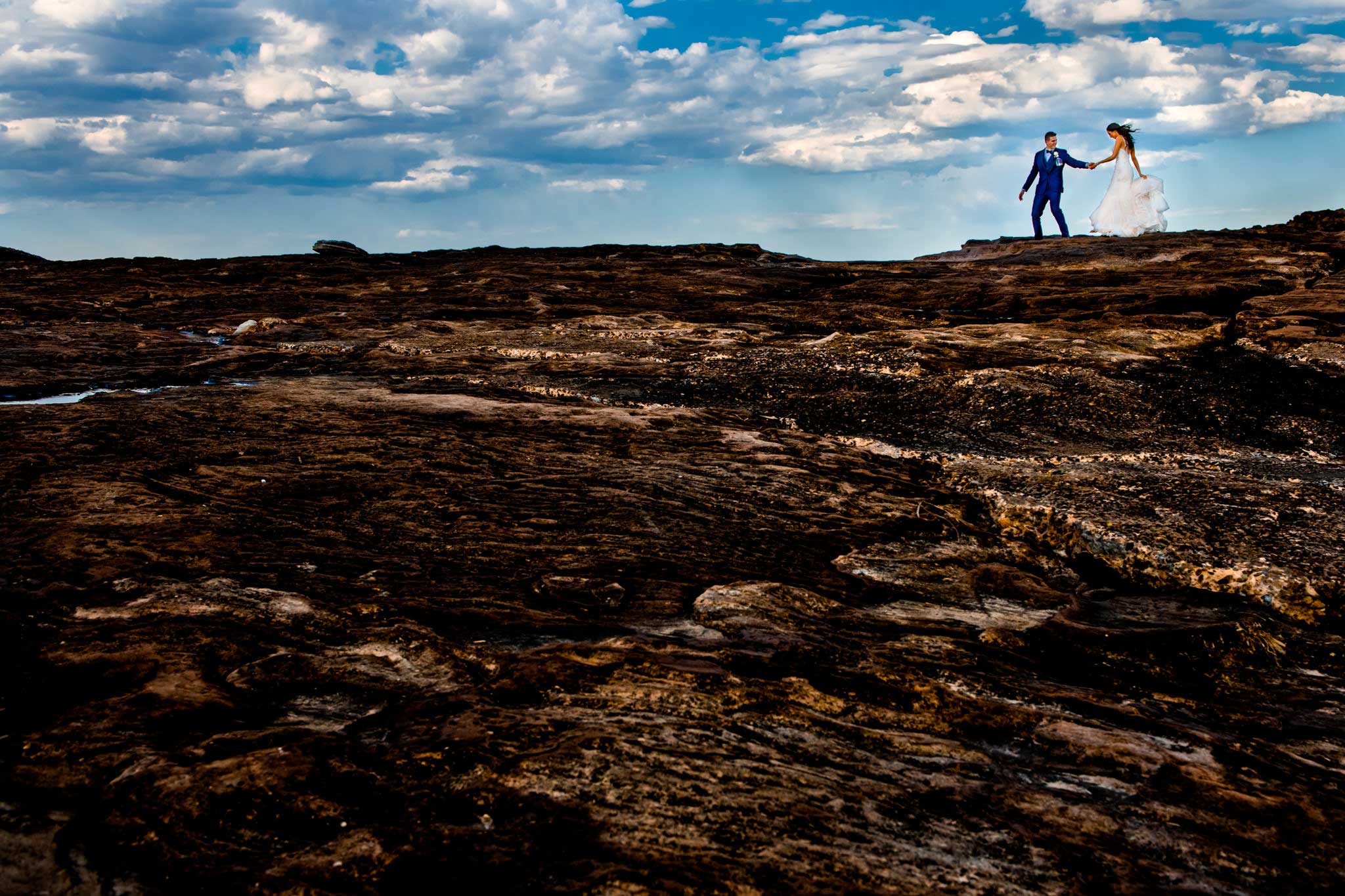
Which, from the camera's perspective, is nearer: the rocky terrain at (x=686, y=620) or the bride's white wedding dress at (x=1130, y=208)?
the rocky terrain at (x=686, y=620)

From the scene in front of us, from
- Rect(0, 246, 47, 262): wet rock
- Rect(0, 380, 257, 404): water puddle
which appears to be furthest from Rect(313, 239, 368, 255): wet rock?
Rect(0, 380, 257, 404): water puddle

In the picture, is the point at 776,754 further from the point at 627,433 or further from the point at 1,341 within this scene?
the point at 1,341

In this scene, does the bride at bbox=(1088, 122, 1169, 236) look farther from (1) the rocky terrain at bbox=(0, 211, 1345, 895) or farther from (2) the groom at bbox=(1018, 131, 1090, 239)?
(1) the rocky terrain at bbox=(0, 211, 1345, 895)

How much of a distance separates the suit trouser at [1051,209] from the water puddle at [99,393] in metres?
26.2

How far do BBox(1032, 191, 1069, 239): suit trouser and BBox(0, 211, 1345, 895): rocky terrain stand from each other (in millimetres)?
16628

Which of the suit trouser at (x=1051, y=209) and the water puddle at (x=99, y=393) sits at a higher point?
the suit trouser at (x=1051, y=209)

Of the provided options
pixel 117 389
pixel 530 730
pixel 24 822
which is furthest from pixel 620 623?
pixel 117 389

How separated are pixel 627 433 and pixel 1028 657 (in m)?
5.95

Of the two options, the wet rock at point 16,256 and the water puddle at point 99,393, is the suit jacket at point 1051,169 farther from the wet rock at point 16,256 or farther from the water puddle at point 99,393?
the wet rock at point 16,256

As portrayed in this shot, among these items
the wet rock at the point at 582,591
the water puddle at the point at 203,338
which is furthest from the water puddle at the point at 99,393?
the wet rock at the point at 582,591

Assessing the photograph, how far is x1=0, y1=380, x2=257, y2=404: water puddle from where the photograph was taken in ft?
43.8

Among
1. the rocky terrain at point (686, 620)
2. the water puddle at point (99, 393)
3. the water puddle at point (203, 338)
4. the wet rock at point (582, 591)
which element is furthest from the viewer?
the water puddle at point (203, 338)

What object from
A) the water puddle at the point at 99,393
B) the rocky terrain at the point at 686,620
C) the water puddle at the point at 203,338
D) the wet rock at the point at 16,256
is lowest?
the rocky terrain at the point at 686,620

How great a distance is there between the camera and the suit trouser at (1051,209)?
31172 mm
